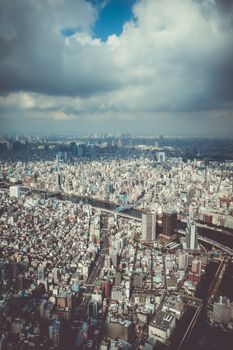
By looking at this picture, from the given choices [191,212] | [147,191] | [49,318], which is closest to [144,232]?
[191,212]

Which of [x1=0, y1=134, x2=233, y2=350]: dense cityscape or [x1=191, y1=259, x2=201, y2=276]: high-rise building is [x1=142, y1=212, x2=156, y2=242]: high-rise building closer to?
[x1=0, y1=134, x2=233, y2=350]: dense cityscape

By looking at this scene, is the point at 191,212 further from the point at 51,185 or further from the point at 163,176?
the point at 51,185

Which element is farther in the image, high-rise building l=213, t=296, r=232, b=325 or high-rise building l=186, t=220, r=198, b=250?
high-rise building l=186, t=220, r=198, b=250

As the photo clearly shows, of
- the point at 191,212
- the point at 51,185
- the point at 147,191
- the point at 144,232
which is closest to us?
the point at 144,232

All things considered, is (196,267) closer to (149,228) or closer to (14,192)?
(149,228)

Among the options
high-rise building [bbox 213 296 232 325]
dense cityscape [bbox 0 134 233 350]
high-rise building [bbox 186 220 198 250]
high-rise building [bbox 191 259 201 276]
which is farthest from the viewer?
high-rise building [bbox 186 220 198 250]

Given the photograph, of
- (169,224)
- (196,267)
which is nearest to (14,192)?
(169,224)

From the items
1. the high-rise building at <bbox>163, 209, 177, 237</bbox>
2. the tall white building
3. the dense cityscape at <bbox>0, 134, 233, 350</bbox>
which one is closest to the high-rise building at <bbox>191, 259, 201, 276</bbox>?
the dense cityscape at <bbox>0, 134, 233, 350</bbox>
